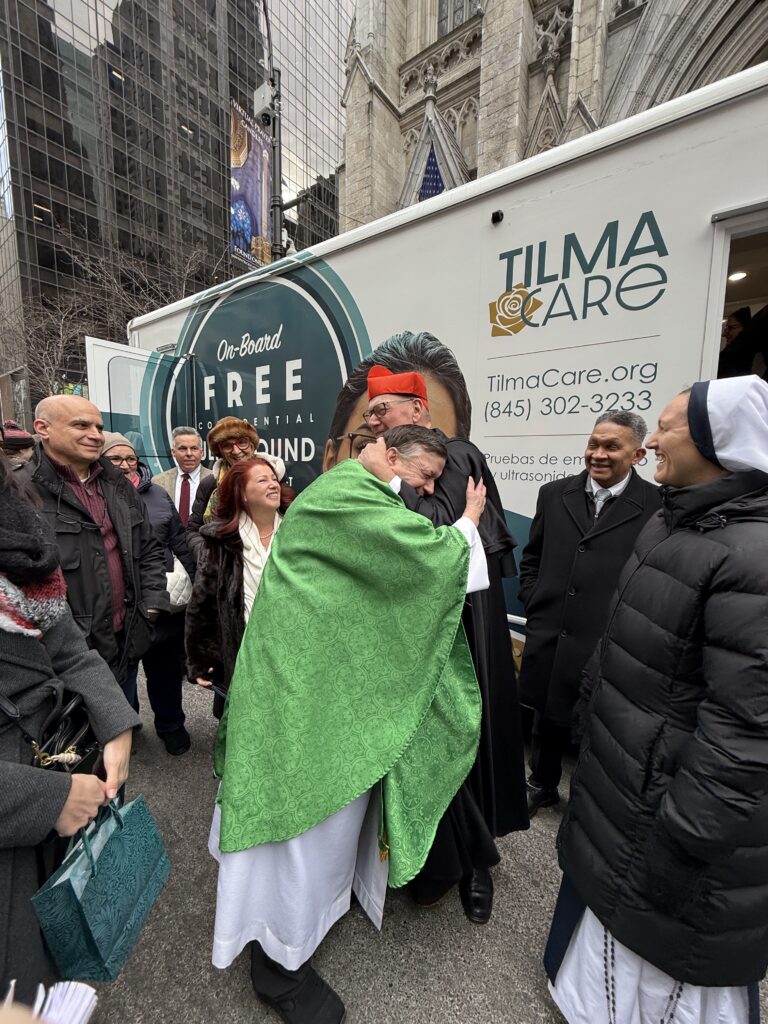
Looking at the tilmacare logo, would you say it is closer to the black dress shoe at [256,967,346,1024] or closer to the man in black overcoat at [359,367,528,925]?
the man in black overcoat at [359,367,528,925]

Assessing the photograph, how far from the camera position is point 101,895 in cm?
114

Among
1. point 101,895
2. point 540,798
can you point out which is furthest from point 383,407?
point 540,798

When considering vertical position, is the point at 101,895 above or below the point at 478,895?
above

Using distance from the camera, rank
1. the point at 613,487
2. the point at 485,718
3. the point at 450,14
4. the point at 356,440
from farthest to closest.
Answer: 1. the point at 450,14
2. the point at 356,440
3. the point at 613,487
4. the point at 485,718

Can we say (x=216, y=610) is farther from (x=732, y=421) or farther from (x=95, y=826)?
(x=732, y=421)

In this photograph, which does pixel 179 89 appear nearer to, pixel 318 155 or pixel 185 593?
pixel 318 155

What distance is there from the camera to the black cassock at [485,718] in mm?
1757

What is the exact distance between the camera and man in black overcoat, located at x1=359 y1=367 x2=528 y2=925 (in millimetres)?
1762

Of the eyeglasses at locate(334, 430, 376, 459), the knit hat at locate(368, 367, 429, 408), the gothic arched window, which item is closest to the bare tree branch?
the gothic arched window

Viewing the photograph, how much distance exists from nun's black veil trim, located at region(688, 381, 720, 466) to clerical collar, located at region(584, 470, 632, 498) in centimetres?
101

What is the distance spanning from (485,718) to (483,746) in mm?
123

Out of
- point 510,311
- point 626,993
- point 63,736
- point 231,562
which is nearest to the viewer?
point 63,736

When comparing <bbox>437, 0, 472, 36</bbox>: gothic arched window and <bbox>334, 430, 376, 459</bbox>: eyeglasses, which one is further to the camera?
<bbox>437, 0, 472, 36</bbox>: gothic arched window

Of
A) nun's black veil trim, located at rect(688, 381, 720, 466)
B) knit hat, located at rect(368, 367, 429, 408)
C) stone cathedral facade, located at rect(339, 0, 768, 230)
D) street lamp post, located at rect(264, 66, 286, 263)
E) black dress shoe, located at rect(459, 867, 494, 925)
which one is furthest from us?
stone cathedral facade, located at rect(339, 0, 768, 230)
